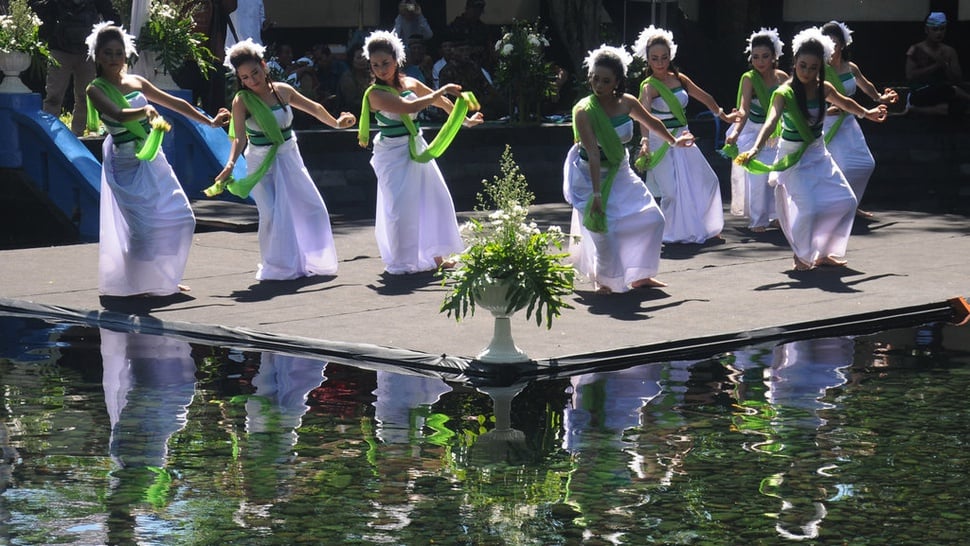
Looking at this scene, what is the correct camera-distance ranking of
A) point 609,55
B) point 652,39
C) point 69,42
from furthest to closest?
point 69,42, point 652,39, point 609,55

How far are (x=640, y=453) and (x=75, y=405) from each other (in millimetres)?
3003

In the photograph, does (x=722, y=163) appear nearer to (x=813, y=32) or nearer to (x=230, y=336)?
(x=813, y=32)

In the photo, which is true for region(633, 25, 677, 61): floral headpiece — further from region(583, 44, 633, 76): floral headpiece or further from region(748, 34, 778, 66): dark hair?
region(583, 44, 633, 76): floral headpiece

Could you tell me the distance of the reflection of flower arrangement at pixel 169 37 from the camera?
57.5ft

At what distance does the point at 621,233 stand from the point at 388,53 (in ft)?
7.59

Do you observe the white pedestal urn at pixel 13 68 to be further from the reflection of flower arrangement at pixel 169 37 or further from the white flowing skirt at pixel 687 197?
the white flowing skirt at pixel 687 197

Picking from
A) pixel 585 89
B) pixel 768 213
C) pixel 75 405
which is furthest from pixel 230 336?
pixel 585 89

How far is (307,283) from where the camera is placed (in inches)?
498

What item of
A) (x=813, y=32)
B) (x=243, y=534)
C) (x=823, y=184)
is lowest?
(x=243, y=534)

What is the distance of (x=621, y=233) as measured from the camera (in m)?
12.0

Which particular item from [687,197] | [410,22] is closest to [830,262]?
[687,197]

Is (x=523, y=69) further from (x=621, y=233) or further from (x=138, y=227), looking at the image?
(x=138, y=227)

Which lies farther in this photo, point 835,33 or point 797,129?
point 835,33

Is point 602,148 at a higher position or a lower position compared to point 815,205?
higher
